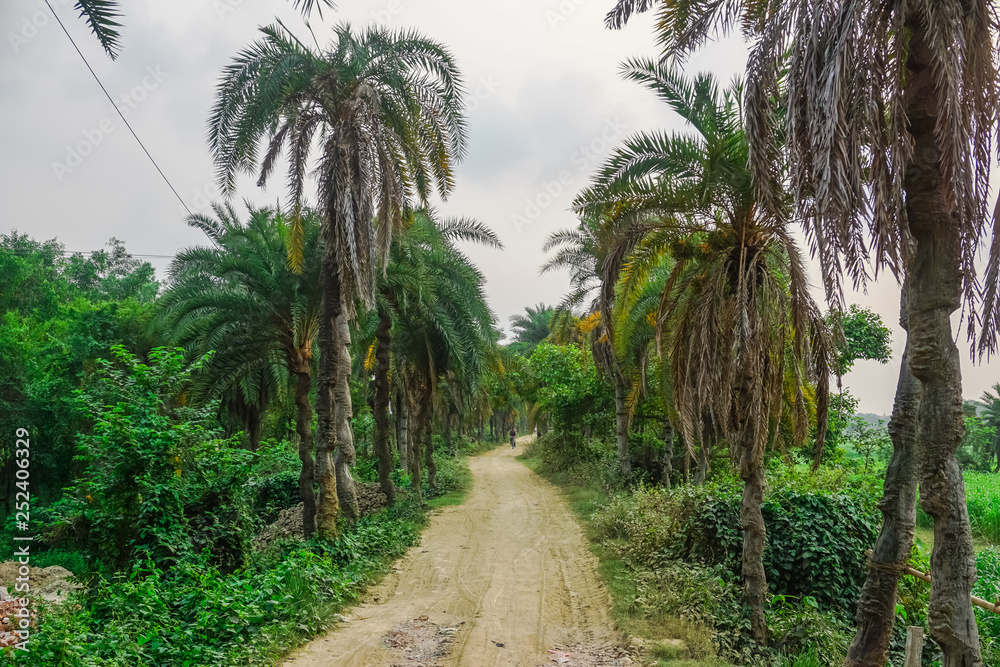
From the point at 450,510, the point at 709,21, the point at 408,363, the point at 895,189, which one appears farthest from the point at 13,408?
→ the point at 895,189

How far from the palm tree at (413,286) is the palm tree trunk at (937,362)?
12.1 meters

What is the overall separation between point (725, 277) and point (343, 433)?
7977mm

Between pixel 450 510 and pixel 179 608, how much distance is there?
11685mm

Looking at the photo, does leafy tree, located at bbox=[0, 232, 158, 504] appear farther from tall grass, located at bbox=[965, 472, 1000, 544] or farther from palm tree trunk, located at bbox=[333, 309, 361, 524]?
tall grass, located at bbox=[965, 472, 1000, 544]

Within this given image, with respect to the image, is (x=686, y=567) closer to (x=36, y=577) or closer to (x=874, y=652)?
(x=874, y=652)

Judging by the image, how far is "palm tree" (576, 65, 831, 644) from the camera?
8164 millimetres

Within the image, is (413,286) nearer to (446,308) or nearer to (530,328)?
(446,308)

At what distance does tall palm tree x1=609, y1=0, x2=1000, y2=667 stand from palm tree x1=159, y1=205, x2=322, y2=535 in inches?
479

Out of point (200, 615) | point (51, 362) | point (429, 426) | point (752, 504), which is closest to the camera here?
point (200, 615)

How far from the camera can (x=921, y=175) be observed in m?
5.20

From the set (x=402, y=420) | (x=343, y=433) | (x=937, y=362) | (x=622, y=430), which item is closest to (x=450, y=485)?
(x=402, y=420)

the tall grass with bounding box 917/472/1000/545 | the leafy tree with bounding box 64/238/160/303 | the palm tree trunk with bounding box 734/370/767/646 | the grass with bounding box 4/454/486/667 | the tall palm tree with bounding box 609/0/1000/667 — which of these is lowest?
the tall grass with bounding box 917/472/1000/545

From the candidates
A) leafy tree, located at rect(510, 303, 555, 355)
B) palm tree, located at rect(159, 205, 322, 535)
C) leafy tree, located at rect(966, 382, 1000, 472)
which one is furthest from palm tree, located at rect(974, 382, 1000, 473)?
palm tree, located at rect(159, 205, 322, 535)

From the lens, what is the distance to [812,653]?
7.29 m
